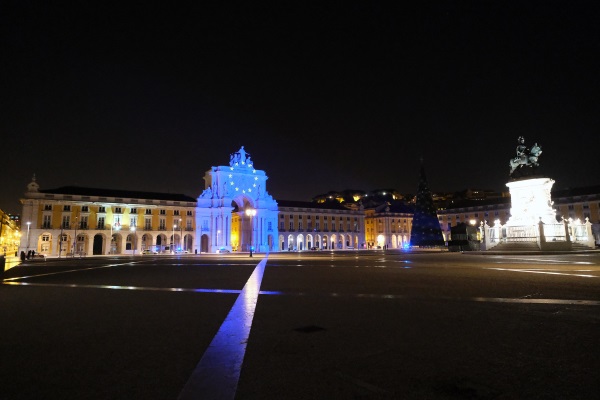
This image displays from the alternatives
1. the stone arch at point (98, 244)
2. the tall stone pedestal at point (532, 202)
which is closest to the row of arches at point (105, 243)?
the stone arch at point (98, 244)

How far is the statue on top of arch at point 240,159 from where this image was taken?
290 ft

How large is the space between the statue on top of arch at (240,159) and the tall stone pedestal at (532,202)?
62.5 m

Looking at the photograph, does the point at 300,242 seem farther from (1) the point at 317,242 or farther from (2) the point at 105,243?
(2) the point at 105,243

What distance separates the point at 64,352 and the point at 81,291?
8.05 meters

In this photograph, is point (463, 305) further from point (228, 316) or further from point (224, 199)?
point (224, 199)

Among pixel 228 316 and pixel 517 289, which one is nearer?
pixel 228 316

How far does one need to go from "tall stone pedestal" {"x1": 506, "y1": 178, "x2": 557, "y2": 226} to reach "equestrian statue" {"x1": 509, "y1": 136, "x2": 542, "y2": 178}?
54.3 inches

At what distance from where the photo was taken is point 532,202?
119 feet

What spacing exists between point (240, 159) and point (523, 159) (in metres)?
64.0

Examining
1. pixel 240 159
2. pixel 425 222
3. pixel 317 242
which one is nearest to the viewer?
pixel 425 222

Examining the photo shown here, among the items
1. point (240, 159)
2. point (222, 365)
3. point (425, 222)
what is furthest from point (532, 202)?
point (240, 159)

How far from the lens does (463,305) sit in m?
8.23

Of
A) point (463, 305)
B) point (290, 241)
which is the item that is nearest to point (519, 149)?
point (463, 305)

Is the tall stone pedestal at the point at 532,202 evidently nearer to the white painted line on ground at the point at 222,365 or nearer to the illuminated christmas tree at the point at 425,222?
the white painted line on ground at the point at 222,365
